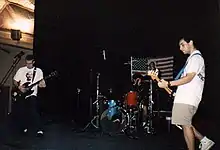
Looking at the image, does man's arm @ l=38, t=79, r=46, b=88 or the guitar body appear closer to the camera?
the guitar body

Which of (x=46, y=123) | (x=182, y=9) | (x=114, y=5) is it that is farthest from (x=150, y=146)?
(x=114, y=5)

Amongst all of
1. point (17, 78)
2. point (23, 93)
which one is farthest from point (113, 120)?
point (17, 78)

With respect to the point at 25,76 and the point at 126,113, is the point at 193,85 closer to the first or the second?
the point at 126,113

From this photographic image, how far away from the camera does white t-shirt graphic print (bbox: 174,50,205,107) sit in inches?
124

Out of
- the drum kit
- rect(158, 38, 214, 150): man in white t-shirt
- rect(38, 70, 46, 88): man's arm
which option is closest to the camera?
rect(158, 38, 214, 150): man in white t-shirt

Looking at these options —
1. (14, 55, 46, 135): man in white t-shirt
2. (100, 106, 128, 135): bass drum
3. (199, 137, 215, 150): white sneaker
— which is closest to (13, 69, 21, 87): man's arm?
(14, 55, 46, 135): man in white t-shirt

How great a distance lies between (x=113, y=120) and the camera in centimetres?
514

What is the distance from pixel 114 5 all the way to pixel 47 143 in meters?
2.54

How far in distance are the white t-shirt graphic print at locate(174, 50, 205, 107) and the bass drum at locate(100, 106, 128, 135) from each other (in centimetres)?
194

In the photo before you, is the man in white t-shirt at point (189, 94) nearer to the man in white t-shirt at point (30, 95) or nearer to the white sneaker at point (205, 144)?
the white sneaker at point (205, 144)

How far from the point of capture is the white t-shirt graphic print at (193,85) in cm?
315

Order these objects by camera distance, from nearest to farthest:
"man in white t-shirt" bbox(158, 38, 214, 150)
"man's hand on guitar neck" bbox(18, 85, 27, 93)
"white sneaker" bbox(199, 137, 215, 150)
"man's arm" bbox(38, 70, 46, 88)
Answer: "man in white t-shirt" bbox(158, 38, 214, 150) → "white sneaker" bbox(199, 137, 215, 150) → "man's hand on guitar neck" bbox(18, 85, 27, 93) → "man's arm" bbox(38, 70, 46, 88)

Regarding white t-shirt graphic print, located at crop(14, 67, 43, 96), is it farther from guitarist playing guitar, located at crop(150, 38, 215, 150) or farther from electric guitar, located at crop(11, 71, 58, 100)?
guitarist playing guitar, located at crop(150, 38, 215, 150)

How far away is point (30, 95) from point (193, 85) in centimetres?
249
